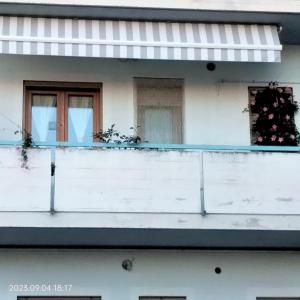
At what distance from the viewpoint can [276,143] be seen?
1383 centimetres

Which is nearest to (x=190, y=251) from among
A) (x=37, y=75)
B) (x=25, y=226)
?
(x=25, y=226)

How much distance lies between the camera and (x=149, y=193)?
12102 millimetres

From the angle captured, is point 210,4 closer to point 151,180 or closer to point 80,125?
point 80,125

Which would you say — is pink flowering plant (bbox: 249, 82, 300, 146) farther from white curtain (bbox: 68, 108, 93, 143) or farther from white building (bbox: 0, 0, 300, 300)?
white curtain (bbox: 68, 108, 93, 143)

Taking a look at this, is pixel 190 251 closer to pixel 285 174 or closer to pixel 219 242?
pixel 219 242

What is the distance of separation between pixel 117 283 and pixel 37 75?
4010mm

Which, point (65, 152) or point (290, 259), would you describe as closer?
point (65, 152)

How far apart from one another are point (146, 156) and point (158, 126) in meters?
2.23

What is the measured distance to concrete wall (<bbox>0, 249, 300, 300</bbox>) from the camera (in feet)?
42.8

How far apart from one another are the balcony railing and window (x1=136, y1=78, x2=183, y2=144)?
1772 mm

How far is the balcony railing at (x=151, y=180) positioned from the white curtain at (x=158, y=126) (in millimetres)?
1751

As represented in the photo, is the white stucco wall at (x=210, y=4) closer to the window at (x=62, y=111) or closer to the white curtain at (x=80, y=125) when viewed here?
the window at (x=62, y=111)

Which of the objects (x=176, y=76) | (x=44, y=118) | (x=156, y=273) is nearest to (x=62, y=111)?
(x=44, y=118)

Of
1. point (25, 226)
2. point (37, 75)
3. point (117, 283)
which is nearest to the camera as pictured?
point (25, 226)
